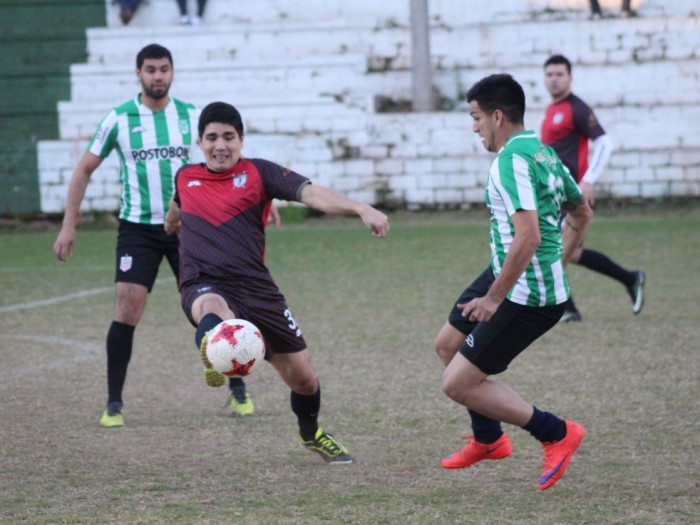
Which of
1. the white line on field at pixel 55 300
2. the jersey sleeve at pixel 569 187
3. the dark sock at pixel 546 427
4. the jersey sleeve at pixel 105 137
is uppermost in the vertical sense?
the jersey sleeve at pixel 105 137

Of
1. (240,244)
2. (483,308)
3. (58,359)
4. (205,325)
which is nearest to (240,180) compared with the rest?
(240,244)

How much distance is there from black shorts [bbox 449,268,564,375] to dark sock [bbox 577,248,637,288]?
4.90 metres

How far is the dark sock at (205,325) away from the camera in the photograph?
522 cm

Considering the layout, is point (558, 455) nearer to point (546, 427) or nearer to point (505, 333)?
point (546, 427)

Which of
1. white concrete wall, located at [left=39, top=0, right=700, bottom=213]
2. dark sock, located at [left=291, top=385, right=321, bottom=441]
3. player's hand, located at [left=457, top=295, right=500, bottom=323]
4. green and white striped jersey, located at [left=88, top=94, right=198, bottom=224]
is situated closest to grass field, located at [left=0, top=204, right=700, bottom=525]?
dark sock, located at [left=291, top=385, right=321, bottom=441]

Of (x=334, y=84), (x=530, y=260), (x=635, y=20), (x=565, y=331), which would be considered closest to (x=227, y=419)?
(x=530, y=260)

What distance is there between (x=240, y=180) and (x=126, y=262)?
1.46 meters

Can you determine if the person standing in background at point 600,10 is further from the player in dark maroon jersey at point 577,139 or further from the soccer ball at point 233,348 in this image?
the soccer ball at point 233,348

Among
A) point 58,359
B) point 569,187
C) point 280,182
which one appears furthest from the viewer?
point 58,359

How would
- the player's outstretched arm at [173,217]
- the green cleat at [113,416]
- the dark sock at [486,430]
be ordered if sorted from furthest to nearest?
the green cleat at [113,416] < the player's outstretched arm at [173,217] < the dark sock at [486,430]

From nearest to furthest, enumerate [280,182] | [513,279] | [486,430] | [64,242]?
[513,279]
[486,430]
[280,182]
[64,242]

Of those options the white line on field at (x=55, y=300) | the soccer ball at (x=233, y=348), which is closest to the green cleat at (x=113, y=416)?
the soccer ball at (x=233, y=348)

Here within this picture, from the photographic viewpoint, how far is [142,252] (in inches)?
275

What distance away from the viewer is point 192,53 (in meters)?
20.6
